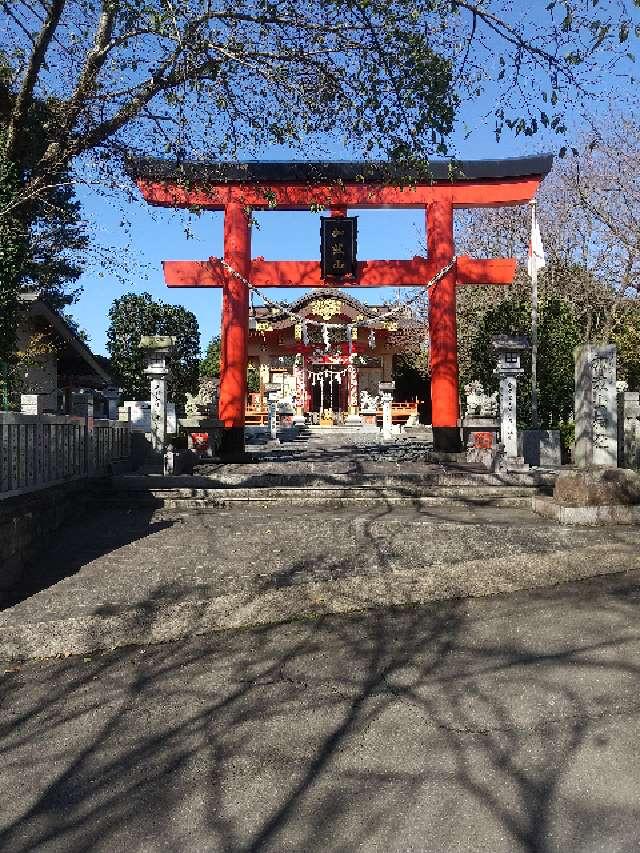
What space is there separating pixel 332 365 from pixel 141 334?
12.6 m

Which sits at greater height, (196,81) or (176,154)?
(196,81)

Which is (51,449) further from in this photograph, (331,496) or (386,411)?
(386,411)

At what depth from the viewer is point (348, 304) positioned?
2684cm

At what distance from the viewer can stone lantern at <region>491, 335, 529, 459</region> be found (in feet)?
39.7

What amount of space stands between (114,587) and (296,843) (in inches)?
126

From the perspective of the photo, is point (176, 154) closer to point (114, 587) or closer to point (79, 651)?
point (114, 587)

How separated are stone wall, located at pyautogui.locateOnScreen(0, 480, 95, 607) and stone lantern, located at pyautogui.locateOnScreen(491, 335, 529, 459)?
26.0 feet

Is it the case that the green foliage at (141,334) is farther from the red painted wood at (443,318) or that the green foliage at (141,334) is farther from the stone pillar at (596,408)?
the stone pillar at (596,408)

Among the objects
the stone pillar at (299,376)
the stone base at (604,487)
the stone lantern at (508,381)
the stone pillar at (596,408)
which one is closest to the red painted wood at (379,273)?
the stone lantern at (508,381)

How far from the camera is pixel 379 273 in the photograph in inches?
513

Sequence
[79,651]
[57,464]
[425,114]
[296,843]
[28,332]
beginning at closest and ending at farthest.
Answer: [296,843] < [79,651] < [425,114] < [57,464] < [28,332]

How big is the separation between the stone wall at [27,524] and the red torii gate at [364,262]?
17.9 feet

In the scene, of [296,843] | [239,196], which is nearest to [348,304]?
[239,196]

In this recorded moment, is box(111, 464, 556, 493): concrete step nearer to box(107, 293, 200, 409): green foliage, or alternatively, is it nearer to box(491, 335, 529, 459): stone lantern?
box(491, 335, 529, 459): stone lantern
